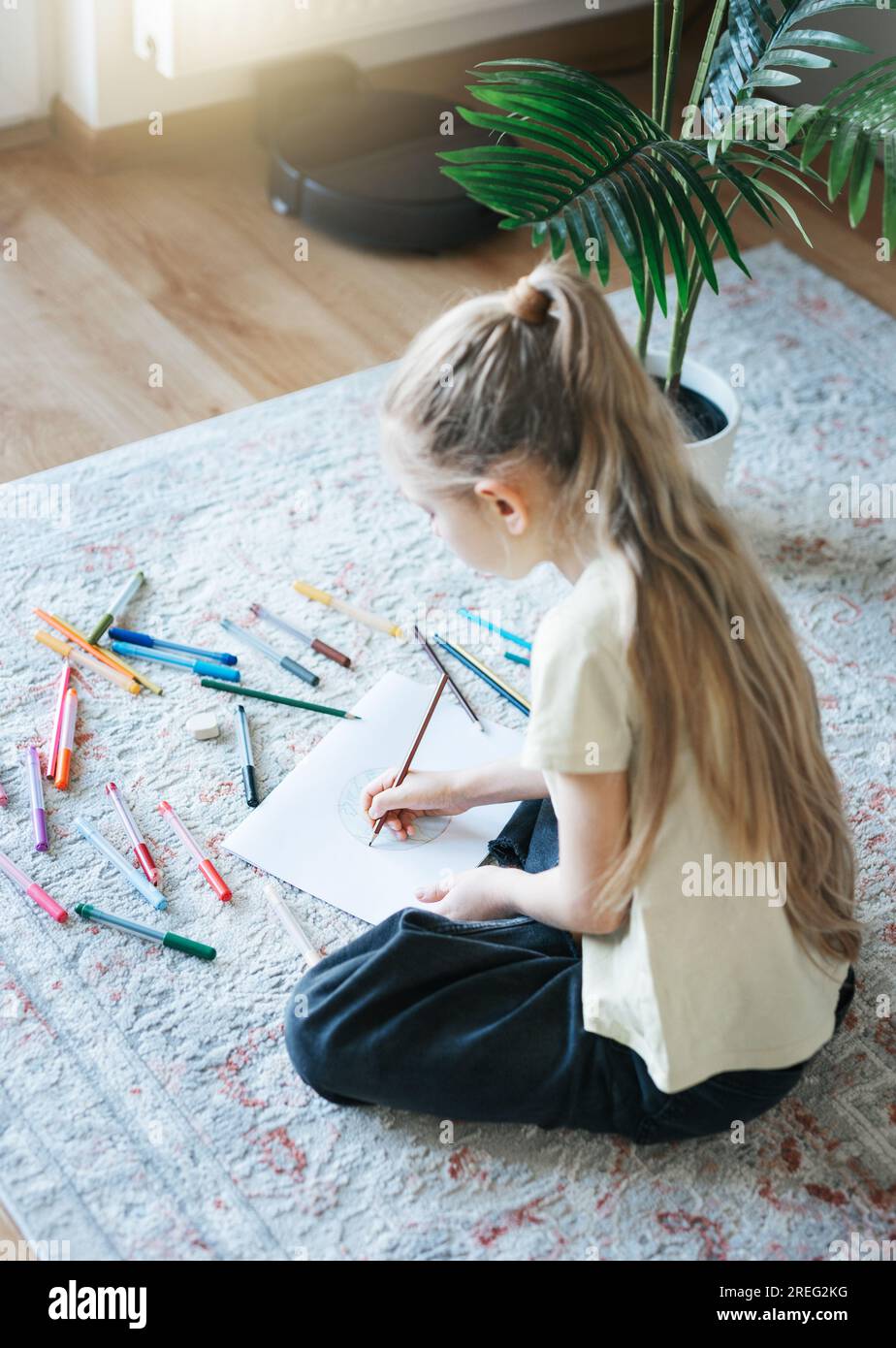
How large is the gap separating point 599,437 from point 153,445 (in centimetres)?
98

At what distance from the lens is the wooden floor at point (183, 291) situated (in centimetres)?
184

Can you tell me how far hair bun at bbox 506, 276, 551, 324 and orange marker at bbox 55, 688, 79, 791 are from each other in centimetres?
68

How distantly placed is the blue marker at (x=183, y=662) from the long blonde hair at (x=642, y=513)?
56 centimetres

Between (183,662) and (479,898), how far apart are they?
1.57 ft

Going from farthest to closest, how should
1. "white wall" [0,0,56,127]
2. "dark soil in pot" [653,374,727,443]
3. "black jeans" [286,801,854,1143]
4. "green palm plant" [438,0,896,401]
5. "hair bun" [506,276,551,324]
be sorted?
"white wall" [0,0,56,127] < "dark soil in pot" [653,374,727,443] < "green palm plant" [438,0,896,401] < "black jeans" [286,801,854,1143] < "hair bun" [506,276,551,324]

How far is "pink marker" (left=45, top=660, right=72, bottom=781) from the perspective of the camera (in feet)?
4.51

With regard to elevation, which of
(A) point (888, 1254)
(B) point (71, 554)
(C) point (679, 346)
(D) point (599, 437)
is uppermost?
(D) point (599, 437)

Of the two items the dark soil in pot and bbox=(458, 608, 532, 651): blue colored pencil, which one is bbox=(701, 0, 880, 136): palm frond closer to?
the dark soil in pot

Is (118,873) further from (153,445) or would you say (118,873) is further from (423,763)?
(153,445)

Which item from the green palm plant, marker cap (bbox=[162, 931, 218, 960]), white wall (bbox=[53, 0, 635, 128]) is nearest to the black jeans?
marker cap (bbox=[162, 931, 218, 960])

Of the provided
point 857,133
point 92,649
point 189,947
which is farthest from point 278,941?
point 857,133
